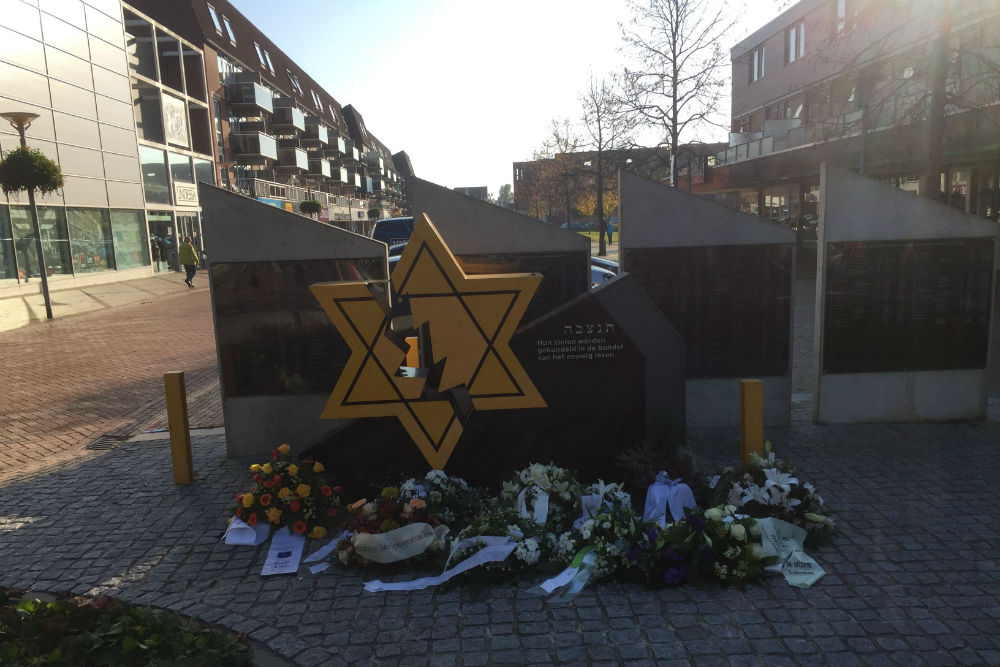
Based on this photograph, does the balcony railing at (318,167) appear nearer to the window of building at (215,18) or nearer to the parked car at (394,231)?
the window of building at (215,18)

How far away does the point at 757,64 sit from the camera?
3778 centimetres

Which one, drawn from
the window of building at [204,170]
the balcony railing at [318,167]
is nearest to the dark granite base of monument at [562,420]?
the window of building at [204,170]

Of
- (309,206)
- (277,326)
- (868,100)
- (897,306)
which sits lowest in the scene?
(897,306)

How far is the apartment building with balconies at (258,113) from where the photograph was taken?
128 feet

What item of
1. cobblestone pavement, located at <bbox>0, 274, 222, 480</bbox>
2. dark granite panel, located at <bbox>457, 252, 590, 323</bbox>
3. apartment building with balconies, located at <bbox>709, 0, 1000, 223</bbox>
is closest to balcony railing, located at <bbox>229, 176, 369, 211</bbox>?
cobblestone pavement, located at <bbox>0, 274, 222, 480</bbox>

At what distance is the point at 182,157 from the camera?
35094 millimetres

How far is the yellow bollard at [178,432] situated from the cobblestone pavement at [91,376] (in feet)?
5.86

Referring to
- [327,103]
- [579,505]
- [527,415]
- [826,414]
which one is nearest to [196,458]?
[527,415]

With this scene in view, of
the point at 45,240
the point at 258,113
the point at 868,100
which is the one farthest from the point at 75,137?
the point at 868,100

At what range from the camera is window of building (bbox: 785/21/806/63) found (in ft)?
105

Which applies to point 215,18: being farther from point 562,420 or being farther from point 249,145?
point 562,420

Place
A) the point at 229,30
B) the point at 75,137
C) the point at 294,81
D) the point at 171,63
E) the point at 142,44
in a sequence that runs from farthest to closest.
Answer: the point at 294,81 → the point at 229,30 → the point at 171,63 → the point at 142,44 → the point at 75,137

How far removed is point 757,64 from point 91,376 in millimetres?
37061

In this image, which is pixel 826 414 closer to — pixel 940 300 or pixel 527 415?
pixel 940 300
